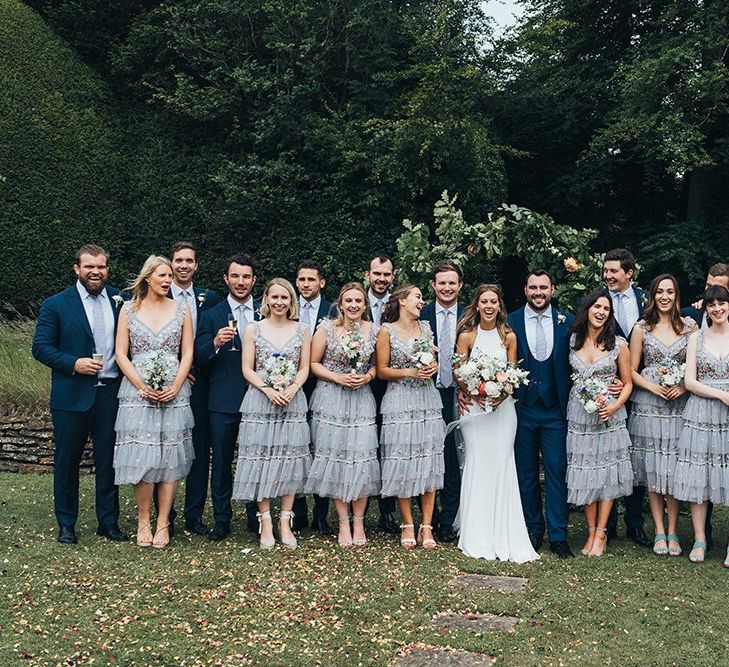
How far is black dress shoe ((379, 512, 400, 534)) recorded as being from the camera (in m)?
7.16

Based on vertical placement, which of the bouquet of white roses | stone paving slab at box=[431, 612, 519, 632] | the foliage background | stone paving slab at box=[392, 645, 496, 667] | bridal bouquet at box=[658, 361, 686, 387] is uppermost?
the foliage background

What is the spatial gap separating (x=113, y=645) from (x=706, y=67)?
12.9 meters

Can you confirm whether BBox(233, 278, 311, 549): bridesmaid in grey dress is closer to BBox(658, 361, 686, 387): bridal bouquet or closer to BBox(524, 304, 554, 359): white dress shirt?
BBox(524, 304, 554, 359): white dress shirt

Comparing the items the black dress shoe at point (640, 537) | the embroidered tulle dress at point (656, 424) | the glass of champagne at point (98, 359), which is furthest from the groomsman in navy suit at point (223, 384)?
the black dress shoe at point (640, 537)

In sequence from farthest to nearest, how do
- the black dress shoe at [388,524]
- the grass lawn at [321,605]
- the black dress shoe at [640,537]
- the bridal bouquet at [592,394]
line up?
the black dress shoe at [388,524] < the black dress shoe at [640,537] < the bridal bouquet at [592,394] < the grass lawn at [321,605]

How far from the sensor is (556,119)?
16.1m

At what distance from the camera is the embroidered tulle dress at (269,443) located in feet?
21.2

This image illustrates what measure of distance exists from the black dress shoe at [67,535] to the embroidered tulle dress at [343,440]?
1.85 m

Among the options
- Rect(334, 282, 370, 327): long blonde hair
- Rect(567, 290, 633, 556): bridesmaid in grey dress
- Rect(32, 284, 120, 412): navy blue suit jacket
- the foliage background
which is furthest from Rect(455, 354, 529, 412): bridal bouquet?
the foliage background

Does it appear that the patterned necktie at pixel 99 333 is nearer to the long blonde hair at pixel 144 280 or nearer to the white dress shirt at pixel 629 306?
the long blonde hair at pixel 144 280

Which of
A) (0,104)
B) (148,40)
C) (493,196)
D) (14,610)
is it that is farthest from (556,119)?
(14,610)

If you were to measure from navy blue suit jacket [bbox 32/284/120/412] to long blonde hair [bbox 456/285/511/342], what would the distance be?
9.63 ft

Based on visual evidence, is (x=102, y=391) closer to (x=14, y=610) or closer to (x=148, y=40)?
(x=14, y=610)

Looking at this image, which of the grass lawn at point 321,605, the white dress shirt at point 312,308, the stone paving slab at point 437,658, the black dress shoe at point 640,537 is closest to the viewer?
the stone paving slab at point 437,658
